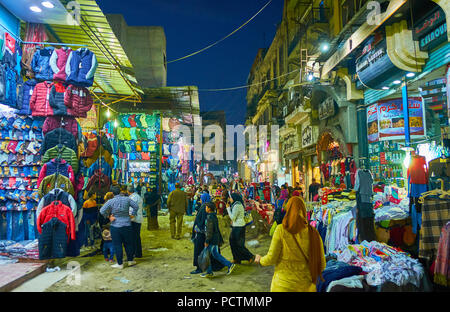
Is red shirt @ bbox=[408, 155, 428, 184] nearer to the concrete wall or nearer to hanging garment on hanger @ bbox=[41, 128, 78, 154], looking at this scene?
hanging garment on hanger @ bbox=[41, 128, 78, 154]

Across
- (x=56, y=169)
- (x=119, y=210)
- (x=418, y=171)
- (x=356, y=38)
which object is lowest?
(x=119, y=210)

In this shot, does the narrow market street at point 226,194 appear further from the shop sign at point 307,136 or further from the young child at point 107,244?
the shop sign at point 307,136

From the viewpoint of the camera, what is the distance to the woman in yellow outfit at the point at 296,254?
3299 millimetres

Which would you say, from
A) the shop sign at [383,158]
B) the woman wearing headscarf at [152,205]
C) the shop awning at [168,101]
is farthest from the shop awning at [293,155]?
the woman wearing headscarf at [152,205]

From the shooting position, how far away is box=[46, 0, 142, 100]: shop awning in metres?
7.12

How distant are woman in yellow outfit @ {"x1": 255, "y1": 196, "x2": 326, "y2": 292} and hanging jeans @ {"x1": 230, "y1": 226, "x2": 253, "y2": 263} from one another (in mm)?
4098

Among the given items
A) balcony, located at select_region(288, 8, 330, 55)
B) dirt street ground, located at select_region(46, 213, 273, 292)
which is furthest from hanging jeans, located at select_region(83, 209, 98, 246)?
balcony, located at select_region(288, 8, 330, 55)

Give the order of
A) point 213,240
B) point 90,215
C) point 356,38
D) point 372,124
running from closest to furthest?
1. point 213,240
2. point 90,215
3. point 356,38
4. point 372,124

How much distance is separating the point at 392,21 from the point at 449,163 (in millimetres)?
5068

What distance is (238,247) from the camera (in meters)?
7.37

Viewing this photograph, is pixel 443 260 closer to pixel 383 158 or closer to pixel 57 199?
pixel 383 158

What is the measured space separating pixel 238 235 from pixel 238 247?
0.29 metres

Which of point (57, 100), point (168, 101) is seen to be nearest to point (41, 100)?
point (57, 100)

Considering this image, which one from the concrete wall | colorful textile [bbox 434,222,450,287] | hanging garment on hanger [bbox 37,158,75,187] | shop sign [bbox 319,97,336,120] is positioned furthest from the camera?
the concrete wall
